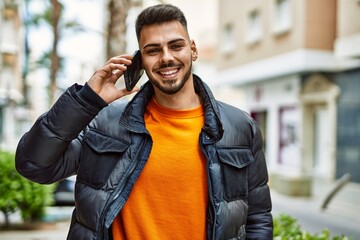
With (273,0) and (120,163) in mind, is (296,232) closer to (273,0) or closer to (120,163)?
(120,163)

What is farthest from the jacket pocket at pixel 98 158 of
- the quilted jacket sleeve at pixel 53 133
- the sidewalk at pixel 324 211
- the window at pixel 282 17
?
the window at pixel 282 17

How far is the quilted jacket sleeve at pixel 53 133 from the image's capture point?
185 centimetres

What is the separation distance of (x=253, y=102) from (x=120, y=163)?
72.2ft

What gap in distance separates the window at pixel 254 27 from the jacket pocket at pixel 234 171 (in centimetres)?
1922

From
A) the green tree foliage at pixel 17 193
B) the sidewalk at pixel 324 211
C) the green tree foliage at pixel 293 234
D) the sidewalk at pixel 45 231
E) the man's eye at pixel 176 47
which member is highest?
the man's eye at pixel 176 47

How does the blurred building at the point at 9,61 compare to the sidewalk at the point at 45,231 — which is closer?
the sidewalk at the point at 45,231

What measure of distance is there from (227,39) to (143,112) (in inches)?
888

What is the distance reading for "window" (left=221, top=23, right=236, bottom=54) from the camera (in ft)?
77.6

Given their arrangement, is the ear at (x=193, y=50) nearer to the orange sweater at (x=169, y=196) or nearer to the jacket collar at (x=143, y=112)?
the jacket collar at (x=143, y=112)

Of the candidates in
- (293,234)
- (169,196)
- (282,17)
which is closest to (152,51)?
(169,196)

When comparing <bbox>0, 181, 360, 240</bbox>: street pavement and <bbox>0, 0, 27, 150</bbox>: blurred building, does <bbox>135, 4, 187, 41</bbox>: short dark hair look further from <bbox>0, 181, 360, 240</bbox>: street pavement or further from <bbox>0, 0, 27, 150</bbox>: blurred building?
<bbox>0, 0, 27, 150</bbox>: blurred building

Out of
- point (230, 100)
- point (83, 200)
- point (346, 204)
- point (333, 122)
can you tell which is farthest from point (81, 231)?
point (230, 100)

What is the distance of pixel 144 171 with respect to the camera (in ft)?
6.48

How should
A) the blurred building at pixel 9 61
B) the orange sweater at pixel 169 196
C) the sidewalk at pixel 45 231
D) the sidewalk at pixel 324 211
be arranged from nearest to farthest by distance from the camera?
the orange sweater at pixel 169 196 < the sidewalk at pixel 45 231 < the sidewalk at pixel 324 211 < the blurred building at pixel 9 61
